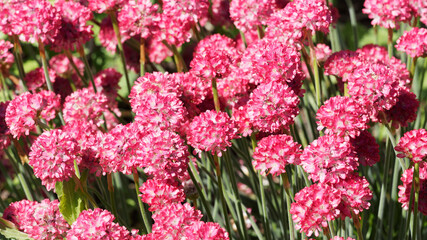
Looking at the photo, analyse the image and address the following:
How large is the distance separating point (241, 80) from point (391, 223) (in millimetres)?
477

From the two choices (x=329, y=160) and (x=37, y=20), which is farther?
(x=37, y=20)

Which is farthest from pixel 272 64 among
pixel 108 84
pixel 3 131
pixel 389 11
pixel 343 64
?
pixel 108 84

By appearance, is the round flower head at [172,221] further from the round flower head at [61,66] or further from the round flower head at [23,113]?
the round flower head at [61,66]

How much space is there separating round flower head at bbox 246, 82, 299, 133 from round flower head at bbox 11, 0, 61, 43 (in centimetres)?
60

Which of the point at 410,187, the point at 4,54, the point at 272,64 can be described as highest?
the point at 4,54

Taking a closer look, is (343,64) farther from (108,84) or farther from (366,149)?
(108,84)

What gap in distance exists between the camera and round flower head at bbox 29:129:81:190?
1.08m

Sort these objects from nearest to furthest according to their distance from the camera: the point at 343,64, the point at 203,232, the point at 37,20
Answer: the point at 203,232, the point at 343,64, the point at 37,20

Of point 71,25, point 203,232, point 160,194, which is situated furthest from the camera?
point 71,25

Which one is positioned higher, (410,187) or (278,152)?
(278,152)

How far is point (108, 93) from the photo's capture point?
1.72 metres

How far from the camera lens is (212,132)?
1052mm

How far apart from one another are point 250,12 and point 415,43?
0.39 metres

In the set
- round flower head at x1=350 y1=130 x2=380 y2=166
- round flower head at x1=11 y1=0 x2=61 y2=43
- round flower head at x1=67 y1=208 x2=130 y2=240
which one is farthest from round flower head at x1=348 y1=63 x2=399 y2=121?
round flower head at x1=11 y1=0 x2=61 y2=43
